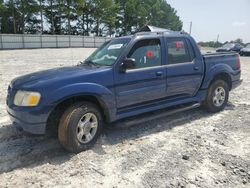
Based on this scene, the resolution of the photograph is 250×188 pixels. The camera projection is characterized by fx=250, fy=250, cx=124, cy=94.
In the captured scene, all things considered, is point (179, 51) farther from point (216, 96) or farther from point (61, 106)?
point (61, 106)

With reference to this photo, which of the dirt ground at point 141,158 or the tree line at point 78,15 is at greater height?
the tree line at point 78,15

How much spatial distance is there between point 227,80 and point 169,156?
3.16 metres

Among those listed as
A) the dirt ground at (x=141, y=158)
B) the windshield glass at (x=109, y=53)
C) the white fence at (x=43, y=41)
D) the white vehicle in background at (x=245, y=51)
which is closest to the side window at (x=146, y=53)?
the windshield glass at (x=109, y=53)

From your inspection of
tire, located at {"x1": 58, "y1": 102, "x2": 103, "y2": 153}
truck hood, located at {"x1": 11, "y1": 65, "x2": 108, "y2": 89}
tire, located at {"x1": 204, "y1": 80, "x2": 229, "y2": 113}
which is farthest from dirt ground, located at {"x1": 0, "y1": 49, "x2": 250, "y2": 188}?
truck hood, located at {"x1": 11, "y1": 65, "x2": 108, "y2": 89}

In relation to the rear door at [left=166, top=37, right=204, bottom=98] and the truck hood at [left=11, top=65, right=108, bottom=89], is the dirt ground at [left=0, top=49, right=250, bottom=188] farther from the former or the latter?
the truck hood at [left=11, top=65, right=108, bottom=89]

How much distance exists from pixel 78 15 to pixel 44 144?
42.4 m

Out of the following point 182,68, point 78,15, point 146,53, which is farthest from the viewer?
point 78,15

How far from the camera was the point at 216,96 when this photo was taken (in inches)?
233

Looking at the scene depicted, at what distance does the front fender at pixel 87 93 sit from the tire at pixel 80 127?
180mm

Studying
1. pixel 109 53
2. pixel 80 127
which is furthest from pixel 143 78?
pixel 80 127

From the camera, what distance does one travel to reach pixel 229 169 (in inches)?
138

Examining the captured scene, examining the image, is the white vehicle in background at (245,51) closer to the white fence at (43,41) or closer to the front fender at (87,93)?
the white fence at (43,41)

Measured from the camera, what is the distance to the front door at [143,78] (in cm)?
421

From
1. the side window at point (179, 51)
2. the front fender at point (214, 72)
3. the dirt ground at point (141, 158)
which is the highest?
the side window at point (179, 51)
